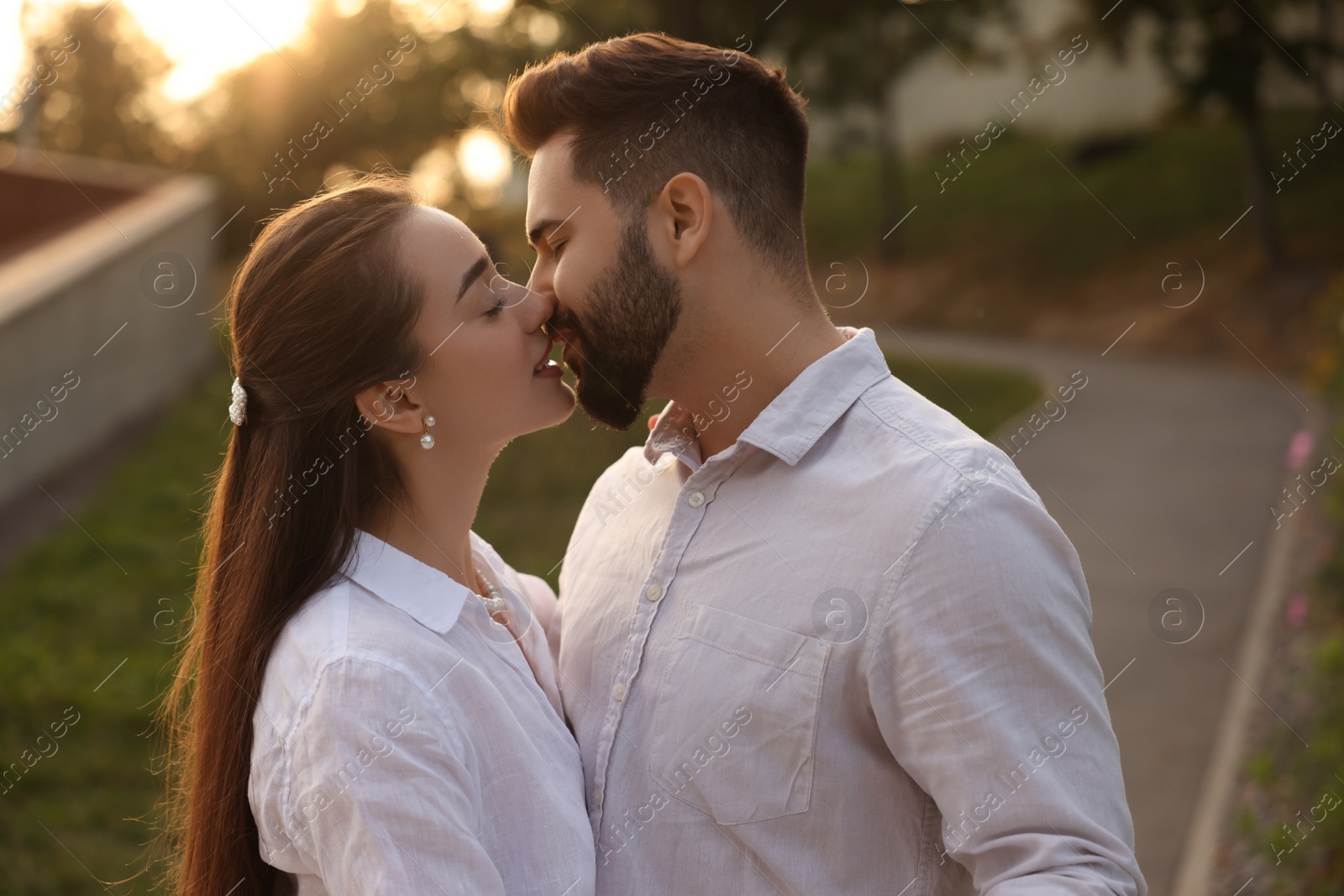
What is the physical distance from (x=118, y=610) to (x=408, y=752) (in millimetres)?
5204

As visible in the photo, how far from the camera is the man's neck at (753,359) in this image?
2.25m

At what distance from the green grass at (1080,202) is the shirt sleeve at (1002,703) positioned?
15745 millimetres

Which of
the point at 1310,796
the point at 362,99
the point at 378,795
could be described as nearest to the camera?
the point at 378,795

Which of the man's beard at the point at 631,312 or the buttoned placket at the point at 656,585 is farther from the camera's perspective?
the man's beard at the point at 631,312

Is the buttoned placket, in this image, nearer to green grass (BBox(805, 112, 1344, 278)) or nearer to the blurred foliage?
the blurred foliage

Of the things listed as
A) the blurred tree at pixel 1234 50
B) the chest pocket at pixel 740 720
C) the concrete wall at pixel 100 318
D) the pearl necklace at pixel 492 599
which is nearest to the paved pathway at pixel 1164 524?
the chest pocket at pixel 740 720

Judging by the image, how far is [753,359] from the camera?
7.43ft

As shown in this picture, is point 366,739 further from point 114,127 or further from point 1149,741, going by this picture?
point 114,127

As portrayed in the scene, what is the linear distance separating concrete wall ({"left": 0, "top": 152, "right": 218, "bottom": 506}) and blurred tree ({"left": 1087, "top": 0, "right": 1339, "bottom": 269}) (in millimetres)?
11624

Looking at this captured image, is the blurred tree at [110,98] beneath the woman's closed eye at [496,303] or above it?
above

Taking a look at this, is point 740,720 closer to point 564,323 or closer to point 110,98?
point 564,323

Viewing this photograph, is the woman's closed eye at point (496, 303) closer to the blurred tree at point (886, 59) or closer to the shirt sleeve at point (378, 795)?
the shirt sleeve at point (378, 795)

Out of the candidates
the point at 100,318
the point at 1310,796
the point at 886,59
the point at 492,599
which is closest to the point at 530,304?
the point at 492,599

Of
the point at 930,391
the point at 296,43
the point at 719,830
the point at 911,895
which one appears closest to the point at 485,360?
the point at 719,830
